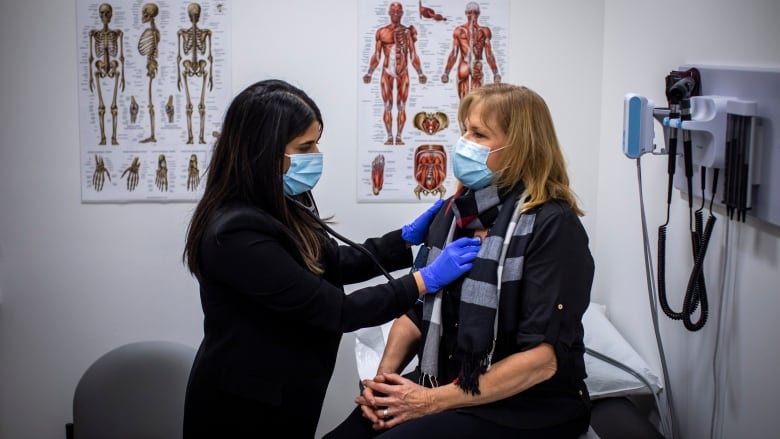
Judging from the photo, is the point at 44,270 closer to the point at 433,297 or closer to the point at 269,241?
the point at 269,241

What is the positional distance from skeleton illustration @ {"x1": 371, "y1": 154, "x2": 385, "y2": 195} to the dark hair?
91 cm

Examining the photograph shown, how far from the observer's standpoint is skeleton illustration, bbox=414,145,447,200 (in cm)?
273

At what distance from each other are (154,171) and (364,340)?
89cm

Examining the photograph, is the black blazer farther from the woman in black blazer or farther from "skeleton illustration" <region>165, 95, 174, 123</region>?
"skeleton illustration" <region>165, 95, 174, 123</region>

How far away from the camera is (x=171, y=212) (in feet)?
8.86

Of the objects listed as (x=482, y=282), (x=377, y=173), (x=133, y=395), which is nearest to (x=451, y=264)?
(x=482, y=282)

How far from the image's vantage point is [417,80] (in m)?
2.69

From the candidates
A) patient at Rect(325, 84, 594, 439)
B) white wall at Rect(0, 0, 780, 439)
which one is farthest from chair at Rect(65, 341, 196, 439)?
patient at Rect(325, 84, 594, 439)

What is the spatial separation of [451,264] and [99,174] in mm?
1440

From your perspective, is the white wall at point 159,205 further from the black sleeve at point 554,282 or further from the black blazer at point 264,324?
the black blazer at point 264,324

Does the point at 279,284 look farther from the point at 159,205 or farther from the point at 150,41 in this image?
the point at 150,41

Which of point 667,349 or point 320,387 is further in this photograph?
point 667,349

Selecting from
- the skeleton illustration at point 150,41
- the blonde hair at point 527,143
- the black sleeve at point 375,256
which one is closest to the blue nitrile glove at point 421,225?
the black sleeve at point 375,256

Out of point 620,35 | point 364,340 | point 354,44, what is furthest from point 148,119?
point 620,35
